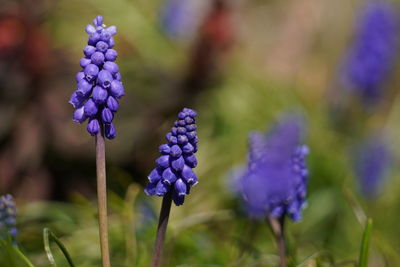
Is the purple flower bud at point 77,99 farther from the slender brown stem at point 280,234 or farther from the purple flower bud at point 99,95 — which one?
the slender brown stem at point 280,234

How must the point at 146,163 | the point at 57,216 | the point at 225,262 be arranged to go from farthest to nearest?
the point at 146,163
the point at 57,216
the point at 225,262

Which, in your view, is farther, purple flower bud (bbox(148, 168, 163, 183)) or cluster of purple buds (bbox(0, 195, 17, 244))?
cluster of purple buds (bbox(0, 195, 17, 244))

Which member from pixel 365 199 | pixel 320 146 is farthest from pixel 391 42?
pixel 365 199

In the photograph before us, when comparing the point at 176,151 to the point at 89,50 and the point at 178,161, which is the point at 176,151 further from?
the point at 89,50

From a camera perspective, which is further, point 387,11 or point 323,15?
point 323,15

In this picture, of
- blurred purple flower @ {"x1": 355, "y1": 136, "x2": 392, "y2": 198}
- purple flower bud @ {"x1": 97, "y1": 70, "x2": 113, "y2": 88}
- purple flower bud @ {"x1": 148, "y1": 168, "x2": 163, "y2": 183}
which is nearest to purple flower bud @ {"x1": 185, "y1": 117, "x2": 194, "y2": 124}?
purple flower bud @ {"x1": 148, "y1": 168, "x2": 163, "y2": 183}

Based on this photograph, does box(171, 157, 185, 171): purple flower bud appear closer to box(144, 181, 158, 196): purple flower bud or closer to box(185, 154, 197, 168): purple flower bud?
box(185, 154, 197, 168): purple flower bud

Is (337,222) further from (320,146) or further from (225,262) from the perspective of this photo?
(225,262)
